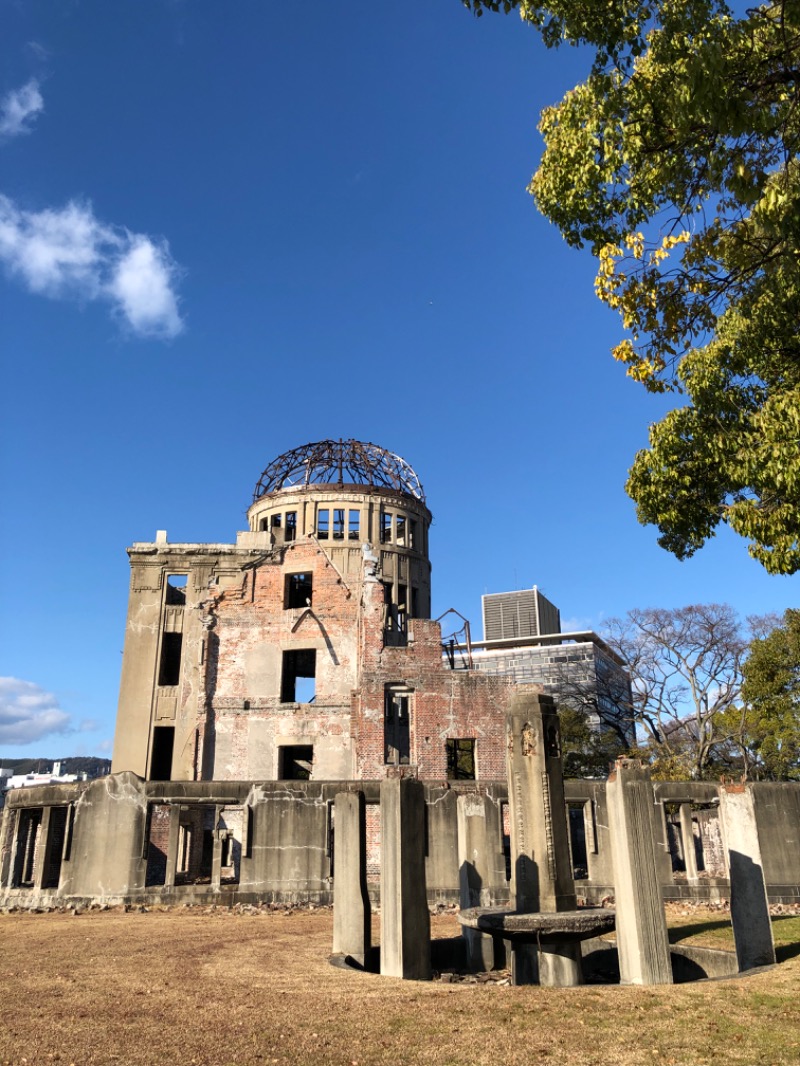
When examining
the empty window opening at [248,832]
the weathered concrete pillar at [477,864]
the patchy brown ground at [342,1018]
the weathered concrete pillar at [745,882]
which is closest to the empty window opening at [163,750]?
the empty window opening at [248,832]

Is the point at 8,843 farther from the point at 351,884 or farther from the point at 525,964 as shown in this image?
the point at 525,964

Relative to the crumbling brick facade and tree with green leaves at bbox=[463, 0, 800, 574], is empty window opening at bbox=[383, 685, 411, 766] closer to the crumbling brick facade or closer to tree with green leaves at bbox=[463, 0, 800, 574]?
the crumbling brick facade

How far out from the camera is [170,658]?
3328cm

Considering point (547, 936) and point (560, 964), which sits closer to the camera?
point (547, 936)

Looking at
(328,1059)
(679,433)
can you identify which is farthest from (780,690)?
(328,1059)

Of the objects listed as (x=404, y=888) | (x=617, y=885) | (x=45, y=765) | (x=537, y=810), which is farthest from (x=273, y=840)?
(x=45, y=765)

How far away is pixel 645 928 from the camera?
817 centimetres

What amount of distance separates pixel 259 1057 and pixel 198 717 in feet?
71.4

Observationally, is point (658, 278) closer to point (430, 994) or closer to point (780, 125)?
point (780, 125)

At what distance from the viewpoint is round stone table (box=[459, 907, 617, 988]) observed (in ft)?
28.2

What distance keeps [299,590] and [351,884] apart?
69.6 feet

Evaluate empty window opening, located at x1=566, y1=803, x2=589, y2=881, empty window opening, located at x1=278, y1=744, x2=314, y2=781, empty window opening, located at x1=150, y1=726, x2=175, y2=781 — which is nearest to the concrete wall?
empty window opening, located at x1=566, y1=803, x2=589, y2=881

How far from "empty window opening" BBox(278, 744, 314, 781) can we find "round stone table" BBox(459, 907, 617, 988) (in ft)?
57.2

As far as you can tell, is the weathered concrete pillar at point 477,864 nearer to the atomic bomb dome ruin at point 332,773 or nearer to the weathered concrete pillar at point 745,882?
the atomic bomb dome ruin at point 332,773
